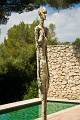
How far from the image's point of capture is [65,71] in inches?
585

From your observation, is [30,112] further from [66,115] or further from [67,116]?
[67,116]

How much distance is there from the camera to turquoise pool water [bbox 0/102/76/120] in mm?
11047

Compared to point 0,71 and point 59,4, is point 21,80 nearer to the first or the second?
point 0,71

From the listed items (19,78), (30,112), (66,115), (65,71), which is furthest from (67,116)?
(19,78)

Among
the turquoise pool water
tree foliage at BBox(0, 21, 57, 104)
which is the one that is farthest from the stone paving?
tree foliage at BBox(0, 21, 57, 104)

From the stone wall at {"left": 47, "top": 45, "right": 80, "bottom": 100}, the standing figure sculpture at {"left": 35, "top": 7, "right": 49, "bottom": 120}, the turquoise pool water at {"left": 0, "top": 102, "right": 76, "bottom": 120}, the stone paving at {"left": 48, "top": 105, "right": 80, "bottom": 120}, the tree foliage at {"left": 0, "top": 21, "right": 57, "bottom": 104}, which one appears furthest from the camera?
the tree foliage at {"left": 0, "top": 21, "right": 57, "bottom": 104}

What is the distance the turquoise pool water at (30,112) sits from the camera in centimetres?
1105

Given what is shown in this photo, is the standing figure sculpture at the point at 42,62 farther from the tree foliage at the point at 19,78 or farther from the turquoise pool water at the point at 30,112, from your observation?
the tree foliage at the point at 19,78

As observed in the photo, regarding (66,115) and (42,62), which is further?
(66,115)

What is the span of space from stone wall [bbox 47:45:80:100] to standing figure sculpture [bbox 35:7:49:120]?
7.95 metres

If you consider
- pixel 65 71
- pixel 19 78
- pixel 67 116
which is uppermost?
pixel 65 71

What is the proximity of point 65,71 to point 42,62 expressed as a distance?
27.7ft

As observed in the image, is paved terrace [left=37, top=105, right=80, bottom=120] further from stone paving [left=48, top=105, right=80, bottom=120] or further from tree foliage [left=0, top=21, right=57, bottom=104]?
tree foliage [left=0, top=21, right=57, bottom=104]

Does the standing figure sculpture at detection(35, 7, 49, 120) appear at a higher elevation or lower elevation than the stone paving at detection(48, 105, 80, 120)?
higher
